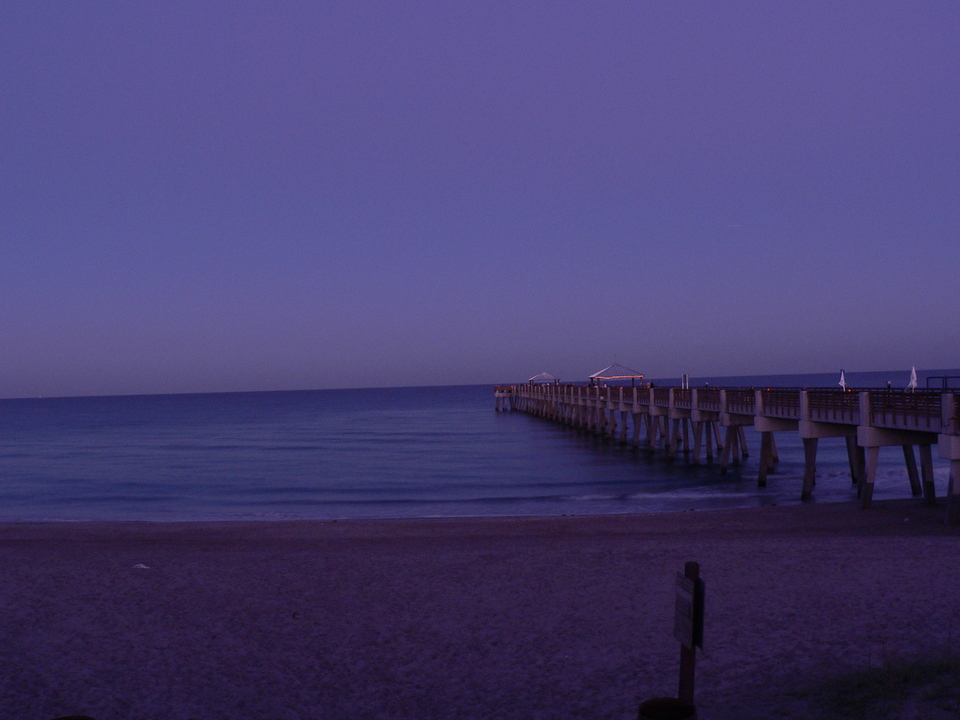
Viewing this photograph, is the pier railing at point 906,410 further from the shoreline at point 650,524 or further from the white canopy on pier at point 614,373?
the white canopy on pier at point 614,373

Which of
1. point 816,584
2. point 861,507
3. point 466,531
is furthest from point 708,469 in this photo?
point 816,584

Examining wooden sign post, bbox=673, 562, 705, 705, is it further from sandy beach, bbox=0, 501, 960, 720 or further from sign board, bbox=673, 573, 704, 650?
sandy beach, bbox=0, 501, 960, 720

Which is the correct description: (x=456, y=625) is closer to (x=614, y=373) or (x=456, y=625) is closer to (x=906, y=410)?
(x=906, y=410)

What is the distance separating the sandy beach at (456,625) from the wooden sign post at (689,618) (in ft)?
3.96

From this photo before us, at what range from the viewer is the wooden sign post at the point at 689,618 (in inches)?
179

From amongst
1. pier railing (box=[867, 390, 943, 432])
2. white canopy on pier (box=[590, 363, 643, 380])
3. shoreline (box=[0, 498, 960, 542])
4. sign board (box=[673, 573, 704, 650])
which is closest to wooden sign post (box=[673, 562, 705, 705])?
sign board (box=[673, 573, 704, 650])

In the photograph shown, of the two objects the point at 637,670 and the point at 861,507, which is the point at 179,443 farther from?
the point at 637,670

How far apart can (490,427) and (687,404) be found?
112 feet

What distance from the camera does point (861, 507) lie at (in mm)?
18438

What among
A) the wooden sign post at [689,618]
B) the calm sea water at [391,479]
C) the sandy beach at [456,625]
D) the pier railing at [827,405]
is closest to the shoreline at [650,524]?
the sandy beach at [456,625]

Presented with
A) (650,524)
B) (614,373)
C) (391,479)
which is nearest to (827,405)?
(650,524)

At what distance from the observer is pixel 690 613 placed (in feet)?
15.1

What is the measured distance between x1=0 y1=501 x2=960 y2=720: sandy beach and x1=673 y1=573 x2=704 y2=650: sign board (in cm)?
150

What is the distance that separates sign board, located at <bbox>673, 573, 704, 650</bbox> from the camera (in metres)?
4.55
